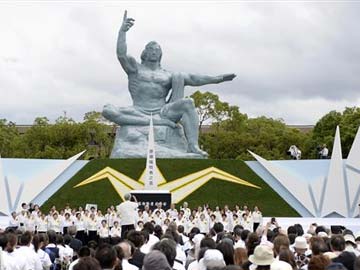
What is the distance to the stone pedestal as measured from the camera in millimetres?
32469

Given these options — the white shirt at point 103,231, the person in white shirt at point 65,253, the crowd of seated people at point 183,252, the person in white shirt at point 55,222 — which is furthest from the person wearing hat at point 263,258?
the person in white shirt at point 55,222

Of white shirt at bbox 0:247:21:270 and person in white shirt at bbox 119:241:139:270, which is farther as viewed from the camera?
white shirt at bbox 0:247:21:270

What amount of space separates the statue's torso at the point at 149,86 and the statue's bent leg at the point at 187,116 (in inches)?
35.2

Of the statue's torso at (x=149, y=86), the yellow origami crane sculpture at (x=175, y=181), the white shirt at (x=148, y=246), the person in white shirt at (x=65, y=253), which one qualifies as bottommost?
the person in white shirt at (x=65, y=253)

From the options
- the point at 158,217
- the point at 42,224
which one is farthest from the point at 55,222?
the point at 158,217

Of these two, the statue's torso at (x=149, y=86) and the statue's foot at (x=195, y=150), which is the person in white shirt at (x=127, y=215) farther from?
the statue's torso at (x=149, y=86)

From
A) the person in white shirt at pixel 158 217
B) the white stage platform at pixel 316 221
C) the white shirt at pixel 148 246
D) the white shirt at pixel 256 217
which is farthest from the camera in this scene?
the white stage platform at pixel 316 221

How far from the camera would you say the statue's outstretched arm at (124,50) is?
102 feet

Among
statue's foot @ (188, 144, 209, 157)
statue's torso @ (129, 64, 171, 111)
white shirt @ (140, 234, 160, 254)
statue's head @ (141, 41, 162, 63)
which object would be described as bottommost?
white shirt @ (140, 234, 160, 254)

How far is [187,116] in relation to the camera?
106 ft

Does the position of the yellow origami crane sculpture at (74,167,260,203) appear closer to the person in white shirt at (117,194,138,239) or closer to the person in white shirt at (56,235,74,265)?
the person in white shirt at (117,194,138,239)

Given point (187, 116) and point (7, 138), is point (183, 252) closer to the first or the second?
point (187, 116)

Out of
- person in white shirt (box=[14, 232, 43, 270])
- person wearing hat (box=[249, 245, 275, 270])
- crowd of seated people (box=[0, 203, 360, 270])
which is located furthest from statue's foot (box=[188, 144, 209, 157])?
person wearing hat (box=[249, 245, 275, 270])

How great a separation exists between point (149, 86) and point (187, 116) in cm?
264
